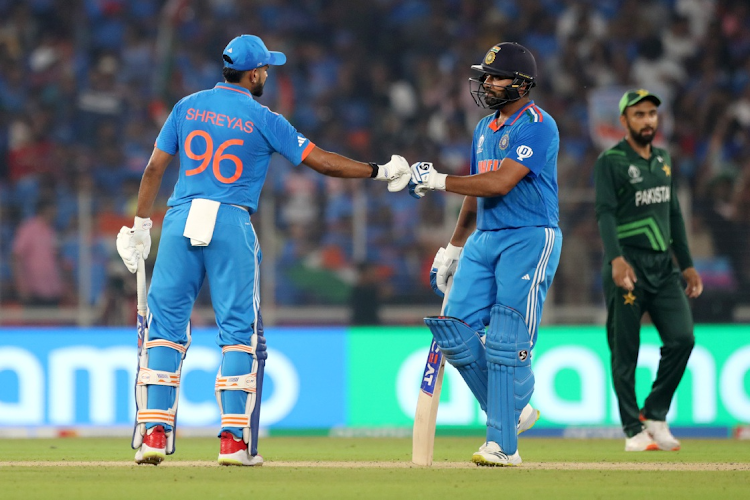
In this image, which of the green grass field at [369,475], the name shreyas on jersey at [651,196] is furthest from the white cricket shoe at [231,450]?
the name shreyas on jersey at [651,196]

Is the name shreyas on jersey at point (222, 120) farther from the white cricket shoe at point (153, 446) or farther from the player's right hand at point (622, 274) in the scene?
the player's right hand at point (622, 274)

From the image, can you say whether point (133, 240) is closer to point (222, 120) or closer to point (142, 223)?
→ point (142, 223)

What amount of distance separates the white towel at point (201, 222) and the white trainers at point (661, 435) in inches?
142

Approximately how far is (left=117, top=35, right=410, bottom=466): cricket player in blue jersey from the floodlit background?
3997 millimetres

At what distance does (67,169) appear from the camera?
14.2 metres

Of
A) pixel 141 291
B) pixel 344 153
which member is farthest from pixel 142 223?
pixel 344 153

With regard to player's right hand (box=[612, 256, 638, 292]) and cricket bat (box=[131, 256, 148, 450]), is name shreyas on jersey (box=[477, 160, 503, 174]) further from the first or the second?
cricket bat (box=[131, 256, 148, 450])

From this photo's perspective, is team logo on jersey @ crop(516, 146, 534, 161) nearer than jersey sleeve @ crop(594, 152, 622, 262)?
Yes

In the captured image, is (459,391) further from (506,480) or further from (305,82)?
(305,82)

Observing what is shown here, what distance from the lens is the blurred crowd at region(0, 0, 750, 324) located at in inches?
463

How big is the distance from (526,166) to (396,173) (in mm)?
693

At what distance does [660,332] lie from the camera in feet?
26.4

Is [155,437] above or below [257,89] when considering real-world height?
below

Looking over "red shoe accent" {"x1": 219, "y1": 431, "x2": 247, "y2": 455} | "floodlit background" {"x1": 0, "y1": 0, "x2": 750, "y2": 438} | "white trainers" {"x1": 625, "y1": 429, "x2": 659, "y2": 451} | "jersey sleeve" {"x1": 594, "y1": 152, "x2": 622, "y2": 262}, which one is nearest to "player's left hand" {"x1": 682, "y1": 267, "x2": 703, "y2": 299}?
"jersey sleeve" {"x1": 594, "y1": 152, "x2": 622, "y2": 262}
